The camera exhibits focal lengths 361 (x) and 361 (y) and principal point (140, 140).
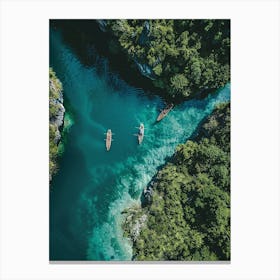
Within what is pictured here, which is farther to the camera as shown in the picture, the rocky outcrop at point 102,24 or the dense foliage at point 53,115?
the dense foliage at point 53,115

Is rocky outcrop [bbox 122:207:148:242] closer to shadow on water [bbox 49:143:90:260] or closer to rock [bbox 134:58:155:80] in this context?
shadow on water [bbox 49:143:90:260]

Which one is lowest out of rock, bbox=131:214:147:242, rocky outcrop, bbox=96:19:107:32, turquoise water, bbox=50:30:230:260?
rock, bbox=131:214:147:242

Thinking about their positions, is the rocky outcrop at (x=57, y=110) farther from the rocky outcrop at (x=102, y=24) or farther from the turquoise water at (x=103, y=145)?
the rocky outcrop at (x=102, y=24)

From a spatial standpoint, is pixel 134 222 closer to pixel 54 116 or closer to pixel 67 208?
pixel 67 208

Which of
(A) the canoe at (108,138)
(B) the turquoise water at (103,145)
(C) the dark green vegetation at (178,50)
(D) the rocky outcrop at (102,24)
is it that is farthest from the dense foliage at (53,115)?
(C) the dark green vegetation at (178,50)

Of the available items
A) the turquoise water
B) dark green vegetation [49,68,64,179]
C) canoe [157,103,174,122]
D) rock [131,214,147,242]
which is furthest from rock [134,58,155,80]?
rock [131,214,147,242]

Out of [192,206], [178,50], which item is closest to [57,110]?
[178,50]
